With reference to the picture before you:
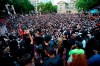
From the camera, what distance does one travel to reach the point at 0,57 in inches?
269

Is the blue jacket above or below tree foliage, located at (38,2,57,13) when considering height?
above

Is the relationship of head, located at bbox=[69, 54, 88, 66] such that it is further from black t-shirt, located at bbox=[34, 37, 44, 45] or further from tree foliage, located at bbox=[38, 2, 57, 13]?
tree foliage, located at bbox=[38, 2, 57, 13]

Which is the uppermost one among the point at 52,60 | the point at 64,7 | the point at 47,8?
the point at 52,60

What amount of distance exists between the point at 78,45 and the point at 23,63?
178 cm

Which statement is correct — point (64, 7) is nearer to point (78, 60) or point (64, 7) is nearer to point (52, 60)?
point (52, 60)

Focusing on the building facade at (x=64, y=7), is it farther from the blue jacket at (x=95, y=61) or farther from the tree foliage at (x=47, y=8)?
the blue jacket at (x=95, y=61)

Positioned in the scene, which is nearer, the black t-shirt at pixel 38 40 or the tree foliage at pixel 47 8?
the black t-shirt at pixel 38 40

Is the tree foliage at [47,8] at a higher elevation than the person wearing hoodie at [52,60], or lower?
lower

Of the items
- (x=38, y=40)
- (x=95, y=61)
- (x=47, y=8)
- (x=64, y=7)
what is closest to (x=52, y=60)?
(x=95, y=61)

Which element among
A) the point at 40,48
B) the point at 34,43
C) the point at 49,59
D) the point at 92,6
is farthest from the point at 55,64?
the point at 92,6

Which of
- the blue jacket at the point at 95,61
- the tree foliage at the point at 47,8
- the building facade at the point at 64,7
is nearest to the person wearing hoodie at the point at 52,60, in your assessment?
the blue jacket at the point at 95,61

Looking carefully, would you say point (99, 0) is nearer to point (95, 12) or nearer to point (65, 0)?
point (95, 12)

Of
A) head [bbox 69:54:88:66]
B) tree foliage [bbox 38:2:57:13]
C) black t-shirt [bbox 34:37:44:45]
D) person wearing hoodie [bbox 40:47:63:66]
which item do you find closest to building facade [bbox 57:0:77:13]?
tree foliage [bbox 38:2:57:13]

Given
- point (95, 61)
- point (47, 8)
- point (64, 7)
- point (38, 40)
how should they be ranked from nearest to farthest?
1. point (95, 61)
2. point (38, 40)
3. point (47, 8)
4. point (64, 7)
